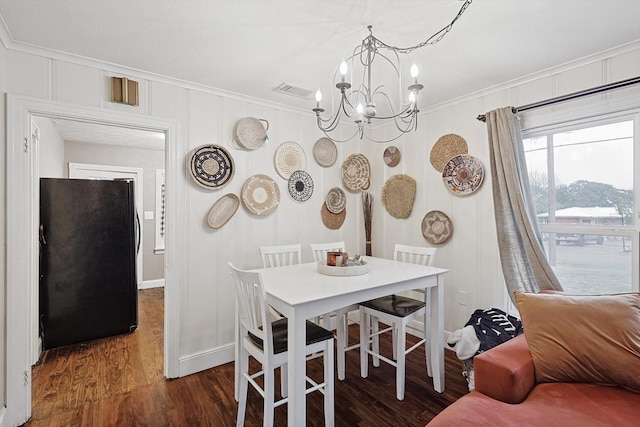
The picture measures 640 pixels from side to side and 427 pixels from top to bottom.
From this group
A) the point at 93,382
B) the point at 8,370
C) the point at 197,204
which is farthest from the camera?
the point at 197,204

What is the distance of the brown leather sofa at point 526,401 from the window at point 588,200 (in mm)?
1114

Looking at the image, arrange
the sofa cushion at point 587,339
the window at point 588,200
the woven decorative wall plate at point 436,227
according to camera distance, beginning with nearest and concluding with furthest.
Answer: the sofa cushion at point 587,339 < the window at point 588,200 < the woven decorative wall plate at point 436,227

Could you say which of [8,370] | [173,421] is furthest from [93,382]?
[173,421]

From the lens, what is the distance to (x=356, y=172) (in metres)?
3.81

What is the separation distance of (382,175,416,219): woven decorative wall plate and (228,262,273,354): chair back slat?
2101mm

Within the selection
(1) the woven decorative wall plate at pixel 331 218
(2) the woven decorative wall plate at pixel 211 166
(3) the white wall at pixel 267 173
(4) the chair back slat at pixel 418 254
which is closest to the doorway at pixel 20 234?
(3) the white wall at pixel 267 173

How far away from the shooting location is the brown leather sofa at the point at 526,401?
4.28 feet

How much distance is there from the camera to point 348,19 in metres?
1.80

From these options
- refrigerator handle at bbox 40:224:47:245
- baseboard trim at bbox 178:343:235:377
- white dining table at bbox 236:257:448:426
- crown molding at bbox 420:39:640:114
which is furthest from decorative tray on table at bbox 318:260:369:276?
refrigerator handle at bbox 40:224:47:245

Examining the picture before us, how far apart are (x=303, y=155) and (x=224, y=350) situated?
6.47 ft

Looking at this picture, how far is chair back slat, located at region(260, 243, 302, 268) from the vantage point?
2.84m

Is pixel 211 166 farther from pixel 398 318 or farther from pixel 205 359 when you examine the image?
pixel 398 318

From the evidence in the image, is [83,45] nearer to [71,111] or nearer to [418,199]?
[71,111]

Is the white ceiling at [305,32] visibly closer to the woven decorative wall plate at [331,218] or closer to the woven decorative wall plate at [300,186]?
the woven decorative wall plate at [300,186]
